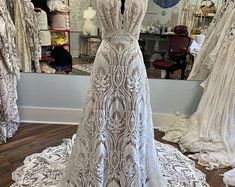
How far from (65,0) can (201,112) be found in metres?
1.86

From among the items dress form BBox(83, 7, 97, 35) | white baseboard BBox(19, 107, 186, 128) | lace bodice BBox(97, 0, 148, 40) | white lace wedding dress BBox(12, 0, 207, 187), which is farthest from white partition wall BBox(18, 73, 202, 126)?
lace bodice BBox(97, 0, 148, 40)

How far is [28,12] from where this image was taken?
8.91 feet

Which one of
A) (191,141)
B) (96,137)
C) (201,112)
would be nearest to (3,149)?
(96,137)

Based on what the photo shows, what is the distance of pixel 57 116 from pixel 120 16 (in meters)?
1.89

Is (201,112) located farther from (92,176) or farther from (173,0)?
(92,176)

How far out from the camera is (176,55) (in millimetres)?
2924

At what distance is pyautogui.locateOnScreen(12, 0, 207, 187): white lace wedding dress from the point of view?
1.51 metres

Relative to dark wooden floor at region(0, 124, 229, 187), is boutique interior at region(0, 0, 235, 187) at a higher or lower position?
higher

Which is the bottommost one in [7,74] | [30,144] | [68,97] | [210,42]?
[30,144]

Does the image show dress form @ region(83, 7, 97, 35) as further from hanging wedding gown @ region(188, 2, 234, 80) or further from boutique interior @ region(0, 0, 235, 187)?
hanging wedding gown @ region(188, 2, 234, 80)
